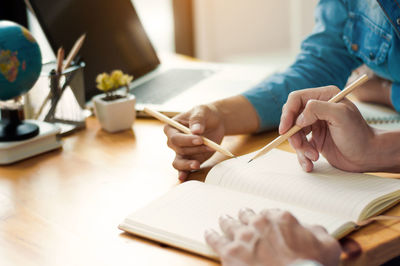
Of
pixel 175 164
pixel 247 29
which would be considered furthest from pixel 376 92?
pixel 247 29

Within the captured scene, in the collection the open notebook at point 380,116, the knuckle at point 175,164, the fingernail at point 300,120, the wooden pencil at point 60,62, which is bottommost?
the open notebook at point 380,116

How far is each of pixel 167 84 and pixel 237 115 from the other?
1.39ft

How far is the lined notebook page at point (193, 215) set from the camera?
25.8 inches

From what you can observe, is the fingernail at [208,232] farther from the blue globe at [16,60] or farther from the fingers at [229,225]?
the blue globe at [16,60]

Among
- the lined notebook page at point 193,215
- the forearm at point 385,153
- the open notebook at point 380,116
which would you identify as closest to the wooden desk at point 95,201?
the lined notebook page at point 193,215

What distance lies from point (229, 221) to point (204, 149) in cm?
30

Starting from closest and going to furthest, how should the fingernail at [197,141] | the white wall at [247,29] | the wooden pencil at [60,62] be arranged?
the fingernail at [197,141], the wooden pencil at [60,62], the white wall at [247,29]

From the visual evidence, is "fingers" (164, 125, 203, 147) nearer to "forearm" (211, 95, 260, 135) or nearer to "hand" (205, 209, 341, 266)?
"forearm" (211, 95, 260, 135)

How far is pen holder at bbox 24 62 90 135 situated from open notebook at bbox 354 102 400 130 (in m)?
0.64

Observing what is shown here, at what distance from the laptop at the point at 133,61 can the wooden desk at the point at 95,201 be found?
0.17 metres

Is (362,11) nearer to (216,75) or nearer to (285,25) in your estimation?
(216,75)

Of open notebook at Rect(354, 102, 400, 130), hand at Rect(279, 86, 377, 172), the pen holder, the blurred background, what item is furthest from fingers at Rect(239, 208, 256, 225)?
the blurred background

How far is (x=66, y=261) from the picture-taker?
2.15 ft

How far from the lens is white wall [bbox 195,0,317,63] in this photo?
246 cm
